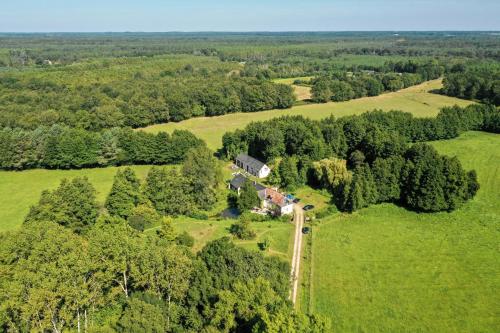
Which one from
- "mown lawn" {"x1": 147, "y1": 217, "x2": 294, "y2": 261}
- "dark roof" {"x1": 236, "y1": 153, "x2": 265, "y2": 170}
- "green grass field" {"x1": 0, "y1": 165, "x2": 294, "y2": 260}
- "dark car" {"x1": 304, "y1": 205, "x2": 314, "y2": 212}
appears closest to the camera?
"mown lawn" {"x1": 147, "y1": 217, "x2": 294, "y2": 261}

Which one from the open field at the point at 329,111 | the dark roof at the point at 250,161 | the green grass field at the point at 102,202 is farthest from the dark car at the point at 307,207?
the open field at the point at 329,111

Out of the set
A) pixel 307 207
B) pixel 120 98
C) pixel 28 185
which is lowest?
pixel 28 185

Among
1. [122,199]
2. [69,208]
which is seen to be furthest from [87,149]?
[69,208]

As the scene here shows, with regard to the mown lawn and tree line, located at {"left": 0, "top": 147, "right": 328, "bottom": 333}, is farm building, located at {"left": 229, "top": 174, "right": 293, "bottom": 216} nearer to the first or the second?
the mown lawn

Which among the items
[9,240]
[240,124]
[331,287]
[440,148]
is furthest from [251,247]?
[240,124]

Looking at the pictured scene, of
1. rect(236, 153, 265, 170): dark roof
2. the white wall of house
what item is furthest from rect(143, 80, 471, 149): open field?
the white wall of house

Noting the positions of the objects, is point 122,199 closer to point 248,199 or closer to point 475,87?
point 248,199
